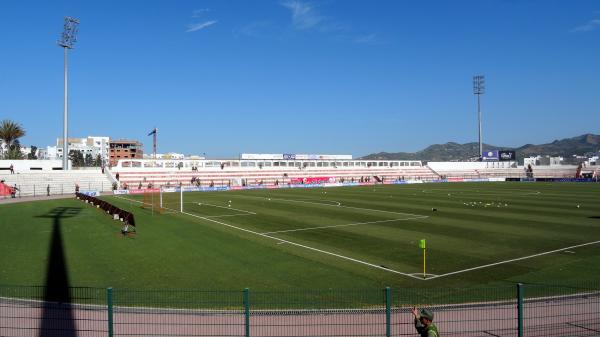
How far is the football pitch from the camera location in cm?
1540

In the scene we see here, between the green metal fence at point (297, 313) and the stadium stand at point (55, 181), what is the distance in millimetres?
55146

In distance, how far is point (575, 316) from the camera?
10.6 m

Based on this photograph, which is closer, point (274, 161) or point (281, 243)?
point (281, 243)

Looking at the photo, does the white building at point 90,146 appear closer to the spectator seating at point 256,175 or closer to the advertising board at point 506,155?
the spectator seating at point 256,175

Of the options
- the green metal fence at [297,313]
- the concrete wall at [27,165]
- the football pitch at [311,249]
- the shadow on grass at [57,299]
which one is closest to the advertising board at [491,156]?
the football pitch at [311,249]

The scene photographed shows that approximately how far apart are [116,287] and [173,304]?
331 cm

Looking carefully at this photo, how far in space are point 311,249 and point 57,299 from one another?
10.9m

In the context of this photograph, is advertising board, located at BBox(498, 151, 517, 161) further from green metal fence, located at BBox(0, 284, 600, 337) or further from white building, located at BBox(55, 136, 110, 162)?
white building, located at BBox(55, 136, 110, 162)

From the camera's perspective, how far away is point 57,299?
12773 millimetres

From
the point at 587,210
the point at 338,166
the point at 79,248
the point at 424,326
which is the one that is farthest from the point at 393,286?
the point at 338,166

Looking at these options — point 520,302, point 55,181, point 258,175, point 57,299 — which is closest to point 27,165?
point 55,181

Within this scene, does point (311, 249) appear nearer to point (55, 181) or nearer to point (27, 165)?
point (55, 181)

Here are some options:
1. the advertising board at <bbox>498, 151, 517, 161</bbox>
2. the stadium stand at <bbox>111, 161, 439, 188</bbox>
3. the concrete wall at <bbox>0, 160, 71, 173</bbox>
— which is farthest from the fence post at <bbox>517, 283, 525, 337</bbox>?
the advertising board at <bbox>498, 151, 517, 161</bbox>

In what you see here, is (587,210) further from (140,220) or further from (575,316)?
(140,220)
